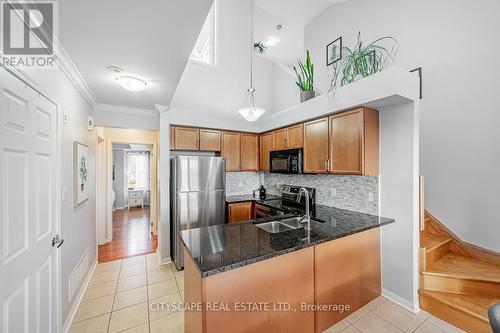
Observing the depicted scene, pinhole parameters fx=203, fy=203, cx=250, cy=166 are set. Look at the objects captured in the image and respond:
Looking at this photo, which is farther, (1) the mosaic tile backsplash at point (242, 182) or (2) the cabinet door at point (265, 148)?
(1) the mosaic tile backsplash at point (242, 182)

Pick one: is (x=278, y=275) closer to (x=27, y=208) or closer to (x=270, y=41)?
(x=27, y=208)

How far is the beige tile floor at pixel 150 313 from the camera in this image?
6.34 feet

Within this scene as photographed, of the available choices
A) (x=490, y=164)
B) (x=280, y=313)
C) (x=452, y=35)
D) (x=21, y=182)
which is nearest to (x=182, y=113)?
(x=21, y=182)

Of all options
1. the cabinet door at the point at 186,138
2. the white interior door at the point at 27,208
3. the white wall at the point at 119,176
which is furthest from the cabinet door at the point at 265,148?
the white wall at the point at 119,176

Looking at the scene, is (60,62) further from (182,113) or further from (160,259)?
(160,259)

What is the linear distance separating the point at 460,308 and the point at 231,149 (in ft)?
11.6

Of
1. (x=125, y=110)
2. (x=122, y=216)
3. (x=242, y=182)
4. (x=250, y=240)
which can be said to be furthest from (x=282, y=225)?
(x=122, y=216)

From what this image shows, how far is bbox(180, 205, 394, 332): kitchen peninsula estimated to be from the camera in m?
1.34

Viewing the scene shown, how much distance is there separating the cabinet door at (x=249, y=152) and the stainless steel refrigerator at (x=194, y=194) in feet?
2.25

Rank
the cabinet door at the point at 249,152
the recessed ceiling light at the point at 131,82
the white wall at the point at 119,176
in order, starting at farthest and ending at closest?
the white wall at the point at 119,176
the cabinet door at the point at 249,152
the recessed ceiling light at the point at 131,82

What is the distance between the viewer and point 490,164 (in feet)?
7.43

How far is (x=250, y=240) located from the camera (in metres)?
1.68

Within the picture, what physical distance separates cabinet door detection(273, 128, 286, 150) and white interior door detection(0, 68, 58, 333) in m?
2.90

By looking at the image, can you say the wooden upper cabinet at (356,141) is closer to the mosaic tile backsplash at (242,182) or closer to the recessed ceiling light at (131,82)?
the mosaic tile backsplash at (242,182)
